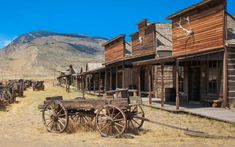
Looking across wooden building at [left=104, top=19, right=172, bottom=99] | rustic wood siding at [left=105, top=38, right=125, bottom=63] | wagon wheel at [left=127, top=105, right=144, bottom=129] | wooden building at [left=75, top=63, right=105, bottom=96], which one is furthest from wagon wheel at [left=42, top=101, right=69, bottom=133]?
rustic wood siding at [left=105, top=38, right=125, bottom=63]

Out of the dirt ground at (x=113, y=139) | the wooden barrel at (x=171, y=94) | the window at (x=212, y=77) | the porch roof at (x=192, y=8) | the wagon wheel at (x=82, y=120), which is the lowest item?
the dirt ground at (x=113, y=139)

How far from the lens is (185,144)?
29.3ft

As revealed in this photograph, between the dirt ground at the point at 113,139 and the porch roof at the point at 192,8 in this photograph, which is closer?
the dirt ground at the point at 113,139

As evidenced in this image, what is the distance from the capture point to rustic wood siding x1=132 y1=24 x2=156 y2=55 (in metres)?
25.9

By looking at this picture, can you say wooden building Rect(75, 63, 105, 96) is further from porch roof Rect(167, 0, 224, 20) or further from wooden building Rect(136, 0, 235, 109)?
wooden building Rect(136, 0, 235, 109)

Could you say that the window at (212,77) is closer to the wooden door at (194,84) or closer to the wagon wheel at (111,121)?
the wooden door at (194,84)

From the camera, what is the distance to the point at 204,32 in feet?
59.7

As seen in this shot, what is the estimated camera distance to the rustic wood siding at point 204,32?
55.7 feet

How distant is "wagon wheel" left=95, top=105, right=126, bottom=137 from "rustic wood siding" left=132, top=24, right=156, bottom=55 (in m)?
15.6

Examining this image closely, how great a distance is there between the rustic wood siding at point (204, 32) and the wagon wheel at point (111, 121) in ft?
27.6

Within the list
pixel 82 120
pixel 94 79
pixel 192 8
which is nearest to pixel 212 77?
pixel 192 8

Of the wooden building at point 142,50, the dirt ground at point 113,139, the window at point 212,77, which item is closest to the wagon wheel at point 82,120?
the dirt ground at point 113,139

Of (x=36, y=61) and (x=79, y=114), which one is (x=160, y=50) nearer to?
(x=79, y=114)

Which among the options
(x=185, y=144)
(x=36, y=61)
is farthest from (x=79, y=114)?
(x=36, y=61)
